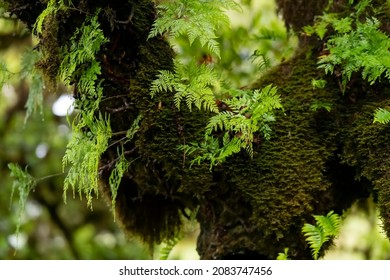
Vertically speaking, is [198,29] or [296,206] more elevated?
[198,29]

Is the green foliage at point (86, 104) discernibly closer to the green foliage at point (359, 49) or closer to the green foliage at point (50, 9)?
the green foliage at point (50, 9)

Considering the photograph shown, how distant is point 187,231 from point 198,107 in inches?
46.2

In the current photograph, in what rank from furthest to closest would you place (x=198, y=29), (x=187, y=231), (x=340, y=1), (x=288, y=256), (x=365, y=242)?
(x=365, y=242), (x=187, y=231), (x=340, y=1), (x=288, y=256), (x=198, y=29)

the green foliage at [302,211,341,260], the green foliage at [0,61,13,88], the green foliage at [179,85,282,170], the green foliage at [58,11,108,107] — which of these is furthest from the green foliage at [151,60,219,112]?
the green foliage at [0,61,13,88]

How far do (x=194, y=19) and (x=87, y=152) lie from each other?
0.82 m

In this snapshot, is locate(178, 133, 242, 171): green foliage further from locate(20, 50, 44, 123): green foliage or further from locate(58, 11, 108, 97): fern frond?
locate(20, 50, 44, 123): green foliage

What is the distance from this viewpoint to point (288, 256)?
2.60 meters

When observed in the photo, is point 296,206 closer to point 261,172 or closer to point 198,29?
point 261,172

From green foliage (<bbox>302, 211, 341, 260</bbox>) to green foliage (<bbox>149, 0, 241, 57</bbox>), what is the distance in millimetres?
932

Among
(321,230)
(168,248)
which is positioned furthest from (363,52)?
(168,248)

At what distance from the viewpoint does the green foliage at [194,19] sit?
2230mm

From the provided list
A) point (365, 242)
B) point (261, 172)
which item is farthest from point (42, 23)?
point (365, 242)

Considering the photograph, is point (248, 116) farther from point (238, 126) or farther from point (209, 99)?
point (209, 99)

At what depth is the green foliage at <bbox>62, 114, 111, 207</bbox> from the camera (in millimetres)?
2371
